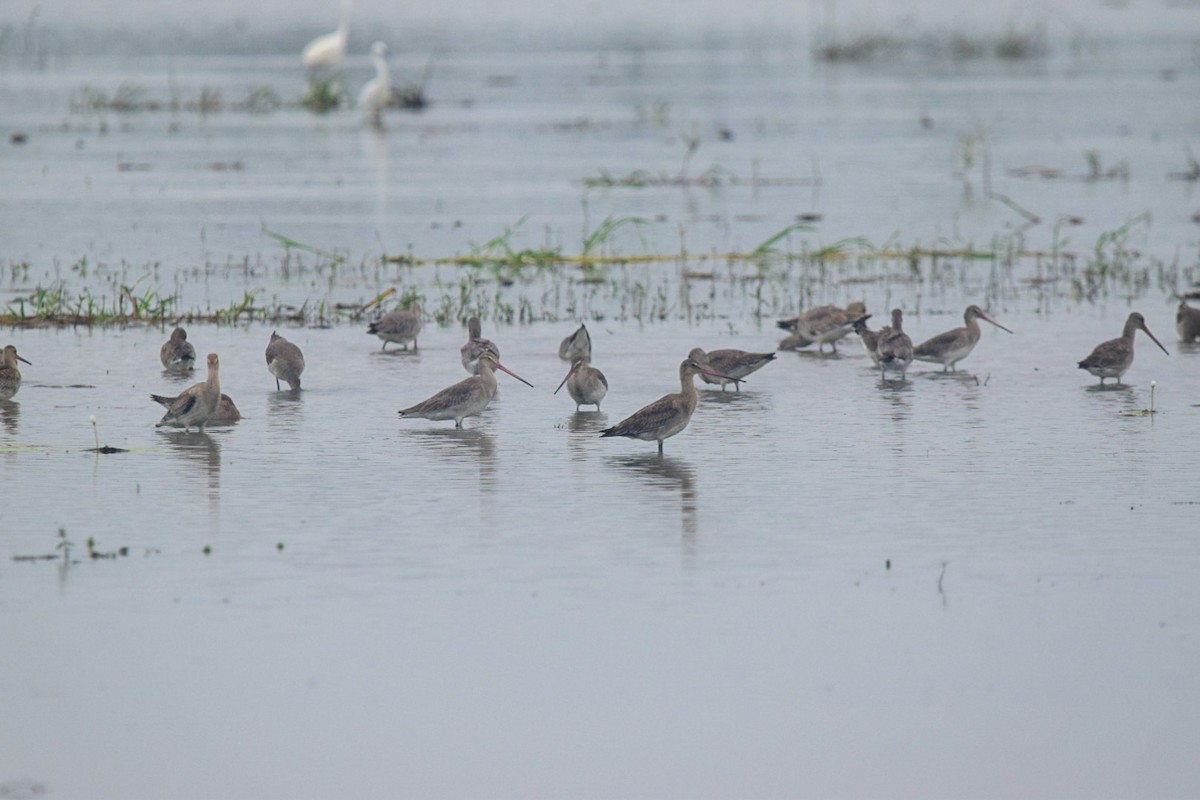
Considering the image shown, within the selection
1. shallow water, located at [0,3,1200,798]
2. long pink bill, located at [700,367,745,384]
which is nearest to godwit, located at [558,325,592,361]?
shallow water, located at [0,3,1200,798]

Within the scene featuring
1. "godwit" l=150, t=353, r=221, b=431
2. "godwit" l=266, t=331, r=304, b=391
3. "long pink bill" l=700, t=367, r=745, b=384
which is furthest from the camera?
"godwit" l=266, t=331, r=304, b=391

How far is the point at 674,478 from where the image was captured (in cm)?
1154

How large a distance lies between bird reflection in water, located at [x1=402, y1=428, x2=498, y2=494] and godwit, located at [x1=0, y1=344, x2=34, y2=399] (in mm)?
2810

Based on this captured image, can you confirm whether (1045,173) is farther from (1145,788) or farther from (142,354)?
(1145,788)

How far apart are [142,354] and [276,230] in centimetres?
948

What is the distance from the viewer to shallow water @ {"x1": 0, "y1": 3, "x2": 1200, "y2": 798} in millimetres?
7133

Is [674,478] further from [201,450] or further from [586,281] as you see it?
[586,281]

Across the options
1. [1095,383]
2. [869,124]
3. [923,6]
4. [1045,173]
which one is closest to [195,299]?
[1095,383]

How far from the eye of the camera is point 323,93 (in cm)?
4681

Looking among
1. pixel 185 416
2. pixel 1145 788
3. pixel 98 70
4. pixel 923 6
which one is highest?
pixel 923 6

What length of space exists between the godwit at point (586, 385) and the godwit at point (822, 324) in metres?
3.16

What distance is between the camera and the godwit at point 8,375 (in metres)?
13.8

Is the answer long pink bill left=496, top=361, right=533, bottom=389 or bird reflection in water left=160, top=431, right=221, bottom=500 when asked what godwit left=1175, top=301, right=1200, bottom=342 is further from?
bird reflection in water left=160, top=431, right=221, bottom=500

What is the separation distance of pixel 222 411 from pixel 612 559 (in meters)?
4.42
